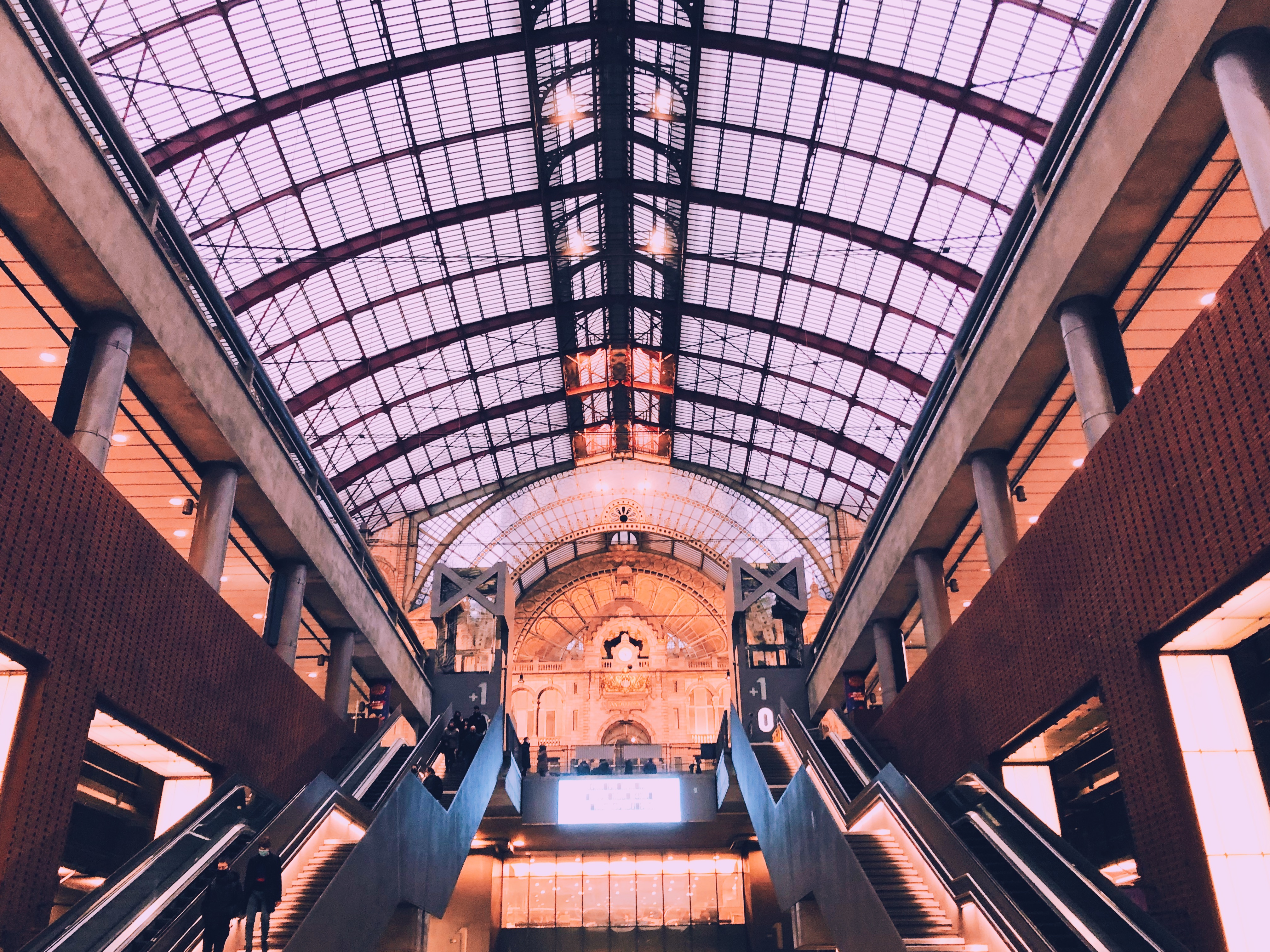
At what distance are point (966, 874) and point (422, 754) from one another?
12.5m

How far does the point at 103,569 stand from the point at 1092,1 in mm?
25608

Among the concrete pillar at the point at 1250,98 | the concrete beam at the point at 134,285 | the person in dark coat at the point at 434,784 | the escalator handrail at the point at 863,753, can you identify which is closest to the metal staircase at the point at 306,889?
the person in dark coat at the point at 434,784

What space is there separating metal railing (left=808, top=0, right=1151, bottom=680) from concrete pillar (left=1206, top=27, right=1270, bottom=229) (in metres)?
1.89

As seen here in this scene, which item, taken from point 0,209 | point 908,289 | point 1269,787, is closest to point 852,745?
point 1269,787

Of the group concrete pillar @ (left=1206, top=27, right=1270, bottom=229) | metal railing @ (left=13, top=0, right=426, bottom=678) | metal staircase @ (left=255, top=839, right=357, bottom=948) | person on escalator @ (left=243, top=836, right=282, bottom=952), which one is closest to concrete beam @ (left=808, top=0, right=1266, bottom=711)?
concrete pillar @ (left=1206, top=27, right=1270, bottom=229)

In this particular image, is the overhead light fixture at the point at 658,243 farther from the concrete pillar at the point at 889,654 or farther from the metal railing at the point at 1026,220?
the concrete pillar at the point at 889,654

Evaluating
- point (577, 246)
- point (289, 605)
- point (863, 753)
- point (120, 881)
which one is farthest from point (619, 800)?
point (120, 881)

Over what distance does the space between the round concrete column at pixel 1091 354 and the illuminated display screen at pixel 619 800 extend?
843 inches

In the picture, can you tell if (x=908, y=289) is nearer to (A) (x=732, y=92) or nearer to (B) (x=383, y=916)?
(A) (x=732, y=92)

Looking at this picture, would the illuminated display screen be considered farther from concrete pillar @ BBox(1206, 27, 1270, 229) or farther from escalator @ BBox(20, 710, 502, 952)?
concrete pillar @ BBox(1206, 27, 1270, 229)

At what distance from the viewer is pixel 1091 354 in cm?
1623

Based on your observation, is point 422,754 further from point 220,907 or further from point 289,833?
point 220,907

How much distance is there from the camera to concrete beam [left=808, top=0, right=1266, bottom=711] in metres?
13.0

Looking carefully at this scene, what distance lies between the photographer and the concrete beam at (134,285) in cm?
1389
